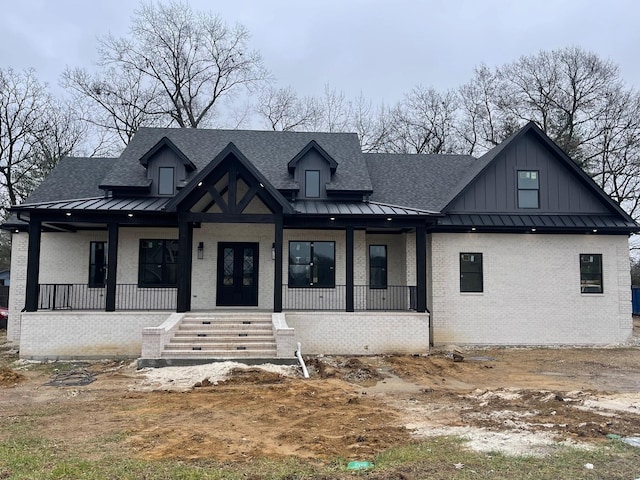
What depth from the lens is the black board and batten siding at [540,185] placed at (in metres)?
16.0

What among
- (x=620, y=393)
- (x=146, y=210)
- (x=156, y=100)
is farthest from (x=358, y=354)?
(x=156, y=100)

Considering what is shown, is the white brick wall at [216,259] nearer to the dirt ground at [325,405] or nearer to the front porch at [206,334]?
the front porch at [206,334]

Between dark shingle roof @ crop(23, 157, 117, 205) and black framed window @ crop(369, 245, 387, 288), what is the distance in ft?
32.8

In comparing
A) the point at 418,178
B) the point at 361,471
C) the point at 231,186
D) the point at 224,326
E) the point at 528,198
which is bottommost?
the point at 361,471

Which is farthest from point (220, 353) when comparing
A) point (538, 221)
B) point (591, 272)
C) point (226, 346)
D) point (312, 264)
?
point (591, 272)

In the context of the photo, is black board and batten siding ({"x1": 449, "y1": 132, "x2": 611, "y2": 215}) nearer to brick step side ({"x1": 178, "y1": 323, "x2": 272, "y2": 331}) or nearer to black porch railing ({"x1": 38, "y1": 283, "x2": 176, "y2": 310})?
brick step side ({"x1": 178, "y1": 323, "x2": 272, "y2": 331})

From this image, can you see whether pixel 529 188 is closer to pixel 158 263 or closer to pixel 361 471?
pixel 158 263

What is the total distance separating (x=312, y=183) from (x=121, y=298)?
757cm

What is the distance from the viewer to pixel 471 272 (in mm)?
15742

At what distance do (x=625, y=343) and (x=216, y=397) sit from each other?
14.1 meters

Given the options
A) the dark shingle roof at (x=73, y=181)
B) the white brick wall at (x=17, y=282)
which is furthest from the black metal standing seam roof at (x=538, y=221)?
the white brick wall at (x=17, y=282)

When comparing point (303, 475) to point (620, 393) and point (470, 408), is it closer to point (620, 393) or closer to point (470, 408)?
point (470, 408)

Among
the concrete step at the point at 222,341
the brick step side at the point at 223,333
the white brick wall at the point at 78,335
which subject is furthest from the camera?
the white brick wall at the point at 78,335

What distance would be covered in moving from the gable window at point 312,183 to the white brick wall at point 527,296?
4.35 m
